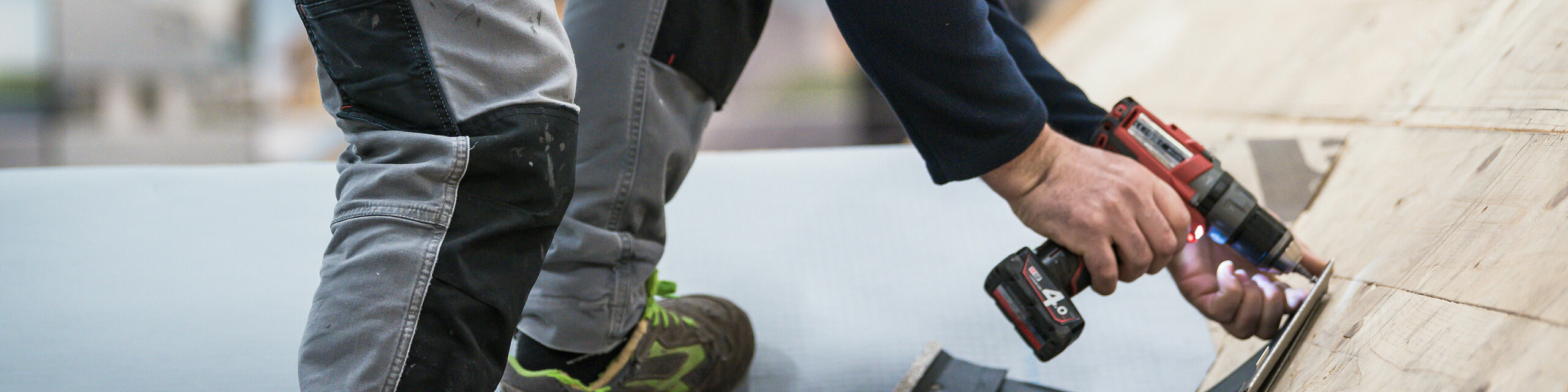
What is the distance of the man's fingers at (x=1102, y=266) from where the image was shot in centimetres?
84

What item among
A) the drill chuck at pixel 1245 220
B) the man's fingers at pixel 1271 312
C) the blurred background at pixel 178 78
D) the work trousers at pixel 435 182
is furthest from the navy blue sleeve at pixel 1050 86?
the blurred background at pixel 178 78

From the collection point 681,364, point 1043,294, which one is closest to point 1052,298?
point 1043,294

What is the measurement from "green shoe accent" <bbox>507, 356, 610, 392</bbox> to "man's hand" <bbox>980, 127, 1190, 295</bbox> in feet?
1.61

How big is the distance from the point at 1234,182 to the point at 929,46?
44cm

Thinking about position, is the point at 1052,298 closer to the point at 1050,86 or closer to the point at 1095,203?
the point at 1095,203

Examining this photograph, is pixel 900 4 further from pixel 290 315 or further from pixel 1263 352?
pixel 290 315

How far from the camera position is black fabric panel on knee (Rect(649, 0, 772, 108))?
889 millimetres

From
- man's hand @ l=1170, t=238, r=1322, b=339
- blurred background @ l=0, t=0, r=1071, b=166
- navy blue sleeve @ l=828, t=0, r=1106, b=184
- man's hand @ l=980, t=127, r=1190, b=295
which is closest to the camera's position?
navy blue sleeve @ l=828, t=0, r=1106, b=184

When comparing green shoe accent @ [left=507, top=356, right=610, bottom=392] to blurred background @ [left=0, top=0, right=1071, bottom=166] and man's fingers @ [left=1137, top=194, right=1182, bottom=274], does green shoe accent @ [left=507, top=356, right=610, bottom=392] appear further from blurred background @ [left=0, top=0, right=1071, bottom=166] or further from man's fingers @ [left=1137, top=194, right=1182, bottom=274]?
blurred background @ [left=0, top=0, right=1071, bottom=166]

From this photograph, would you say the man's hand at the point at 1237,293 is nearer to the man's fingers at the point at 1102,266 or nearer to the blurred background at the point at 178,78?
the man's fingers at the point at 1102,266

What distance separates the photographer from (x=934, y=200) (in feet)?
4.72

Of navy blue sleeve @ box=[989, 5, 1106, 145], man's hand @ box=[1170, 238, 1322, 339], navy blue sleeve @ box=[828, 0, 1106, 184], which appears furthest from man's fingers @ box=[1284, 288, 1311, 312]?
navy blue sleeve @ box=[828, 0, 1106, 184]

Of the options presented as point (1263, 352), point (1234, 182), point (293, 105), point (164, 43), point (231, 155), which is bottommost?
point (231, 155)

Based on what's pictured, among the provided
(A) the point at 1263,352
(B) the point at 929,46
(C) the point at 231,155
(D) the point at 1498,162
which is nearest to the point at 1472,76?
(D) the point at 1498,162
